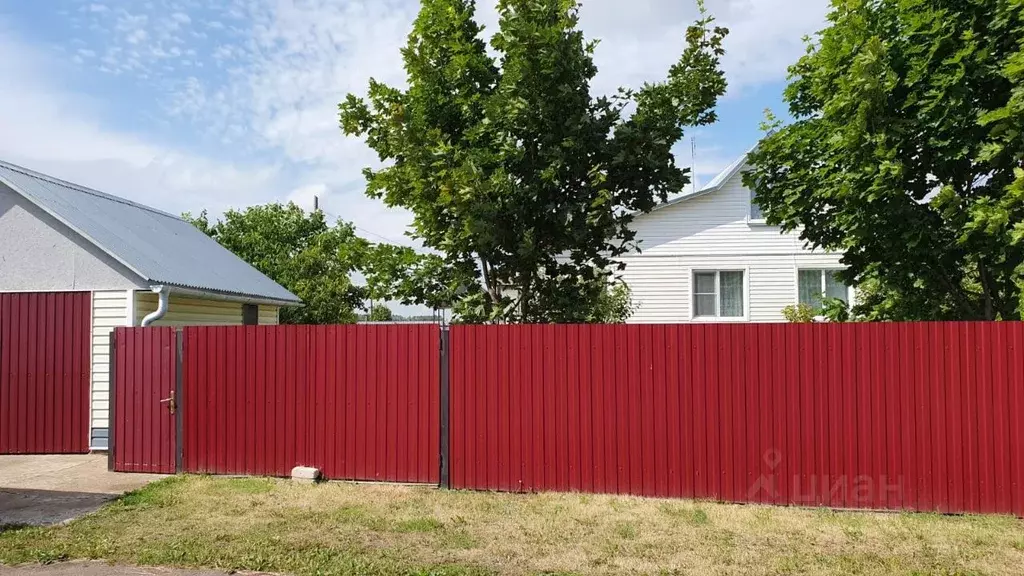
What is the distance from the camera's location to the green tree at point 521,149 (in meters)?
8.15

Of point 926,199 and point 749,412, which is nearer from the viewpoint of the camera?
point 749,412

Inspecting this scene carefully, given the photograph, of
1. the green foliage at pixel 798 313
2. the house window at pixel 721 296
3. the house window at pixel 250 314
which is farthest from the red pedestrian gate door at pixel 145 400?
the green foliage at pixel 798 313

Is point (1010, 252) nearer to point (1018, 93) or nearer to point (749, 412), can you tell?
point (1018, 93)

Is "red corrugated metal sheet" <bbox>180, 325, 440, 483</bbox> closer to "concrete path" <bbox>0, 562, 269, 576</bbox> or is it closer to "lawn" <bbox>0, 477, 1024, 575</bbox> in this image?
→ "lawn" <bbox>0, 477, 1024, 575</bbox>

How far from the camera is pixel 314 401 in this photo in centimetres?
798

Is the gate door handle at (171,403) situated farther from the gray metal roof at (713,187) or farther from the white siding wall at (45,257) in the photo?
the gray metal roof at (713,187)

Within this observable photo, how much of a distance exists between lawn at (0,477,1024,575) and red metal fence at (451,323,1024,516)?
0.27m

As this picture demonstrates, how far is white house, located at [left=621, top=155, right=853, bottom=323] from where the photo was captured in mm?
15883

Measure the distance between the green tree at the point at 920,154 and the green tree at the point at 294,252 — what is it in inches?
413

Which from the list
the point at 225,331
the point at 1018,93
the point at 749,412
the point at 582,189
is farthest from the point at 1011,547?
the point at 225,331

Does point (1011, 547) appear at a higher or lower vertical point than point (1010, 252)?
lower

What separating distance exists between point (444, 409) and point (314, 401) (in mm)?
1532

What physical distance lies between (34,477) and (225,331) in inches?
115

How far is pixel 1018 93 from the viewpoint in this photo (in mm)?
6512
